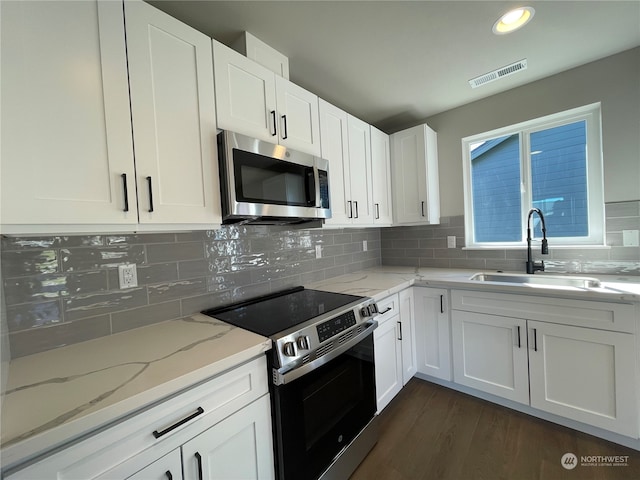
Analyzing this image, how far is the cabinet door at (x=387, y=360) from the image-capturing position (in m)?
1.71

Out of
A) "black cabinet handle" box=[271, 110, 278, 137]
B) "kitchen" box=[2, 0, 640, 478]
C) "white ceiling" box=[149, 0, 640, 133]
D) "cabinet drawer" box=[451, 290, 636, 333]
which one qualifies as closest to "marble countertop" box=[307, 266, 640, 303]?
"cabinet drawer" box=[451, 290, 636, 333]

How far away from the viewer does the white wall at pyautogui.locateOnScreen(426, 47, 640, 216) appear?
1.78m

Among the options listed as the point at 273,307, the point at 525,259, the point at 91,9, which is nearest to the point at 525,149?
the point at 525,259

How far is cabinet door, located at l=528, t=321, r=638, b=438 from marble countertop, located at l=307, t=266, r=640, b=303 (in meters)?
0.22

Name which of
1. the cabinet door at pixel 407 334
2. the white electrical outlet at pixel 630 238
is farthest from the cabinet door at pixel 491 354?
the white electrical outlet at pixel 630 238

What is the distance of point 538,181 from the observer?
7.38ft

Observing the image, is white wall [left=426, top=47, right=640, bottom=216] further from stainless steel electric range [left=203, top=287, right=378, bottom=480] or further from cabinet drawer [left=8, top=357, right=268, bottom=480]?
cabinet drawer [left=8, top=357, right=268, bottom=480]

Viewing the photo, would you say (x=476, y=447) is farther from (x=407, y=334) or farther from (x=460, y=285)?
(x=460, y=285)

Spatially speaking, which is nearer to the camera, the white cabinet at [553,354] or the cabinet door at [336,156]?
the white cabinet at [553,354]

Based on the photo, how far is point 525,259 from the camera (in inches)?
86.8

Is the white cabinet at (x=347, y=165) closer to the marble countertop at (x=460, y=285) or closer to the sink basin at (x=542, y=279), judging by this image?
the marble countertop at (x=460, y=285)

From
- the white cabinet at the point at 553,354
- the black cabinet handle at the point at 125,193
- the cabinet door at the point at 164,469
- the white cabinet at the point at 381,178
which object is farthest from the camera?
the white cabinet at the point at 381,178

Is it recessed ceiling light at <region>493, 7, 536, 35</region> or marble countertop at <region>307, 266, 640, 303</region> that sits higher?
recessed ceiling light at <region>493, 7, 536, 35</region>

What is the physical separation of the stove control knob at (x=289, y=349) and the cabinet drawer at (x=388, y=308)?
31.8 inches
